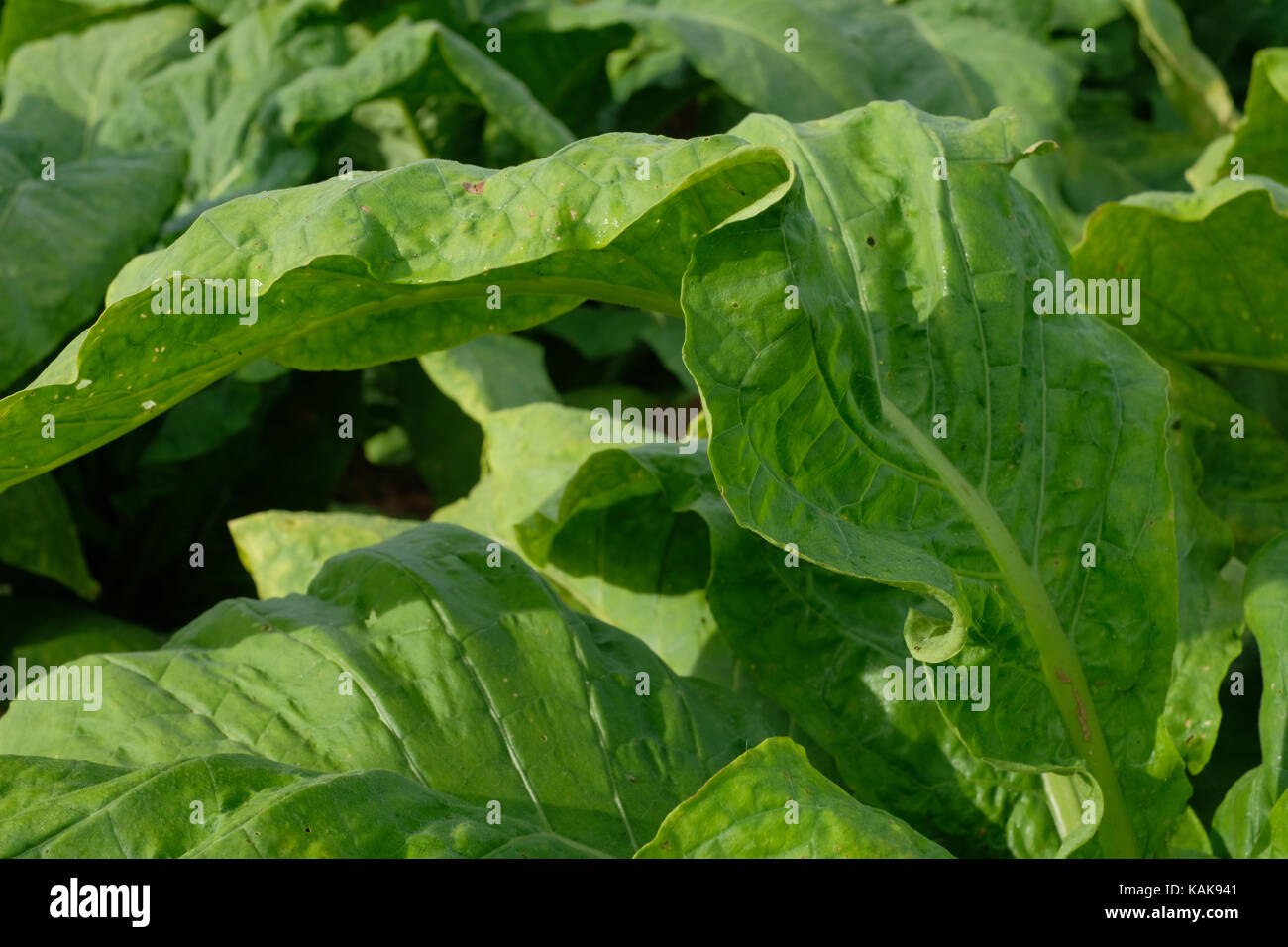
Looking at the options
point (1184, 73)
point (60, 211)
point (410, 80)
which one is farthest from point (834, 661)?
point (1184, 73)

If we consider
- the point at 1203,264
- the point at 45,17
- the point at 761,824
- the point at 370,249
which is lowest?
the point at 761,824

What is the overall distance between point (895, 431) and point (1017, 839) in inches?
22.3

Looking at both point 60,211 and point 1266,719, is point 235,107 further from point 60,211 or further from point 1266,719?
point 1266,719

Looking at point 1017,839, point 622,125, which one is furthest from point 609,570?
point 622,125

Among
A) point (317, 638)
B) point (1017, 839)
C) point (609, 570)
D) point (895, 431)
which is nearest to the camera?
point (895, 431)

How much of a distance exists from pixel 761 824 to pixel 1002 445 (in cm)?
54

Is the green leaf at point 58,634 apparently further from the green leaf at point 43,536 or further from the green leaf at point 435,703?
the green leaf at point 435,703

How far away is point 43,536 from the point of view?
248 centimetres

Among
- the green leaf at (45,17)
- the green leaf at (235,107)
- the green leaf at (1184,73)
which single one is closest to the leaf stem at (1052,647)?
the green leaf at (235,107)

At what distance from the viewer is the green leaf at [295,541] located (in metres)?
2.00

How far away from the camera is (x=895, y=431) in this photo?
53.4 inches

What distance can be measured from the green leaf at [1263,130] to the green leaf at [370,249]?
1369 mm
